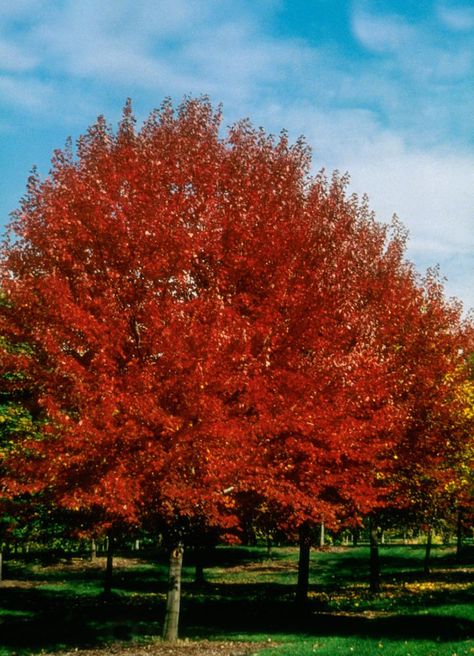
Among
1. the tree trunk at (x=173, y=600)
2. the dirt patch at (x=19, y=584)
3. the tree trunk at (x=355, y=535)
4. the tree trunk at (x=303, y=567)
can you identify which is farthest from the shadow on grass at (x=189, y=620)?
the tree trunk at (x=355, y=535)

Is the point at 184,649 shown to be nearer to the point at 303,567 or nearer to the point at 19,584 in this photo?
the point at 303,567

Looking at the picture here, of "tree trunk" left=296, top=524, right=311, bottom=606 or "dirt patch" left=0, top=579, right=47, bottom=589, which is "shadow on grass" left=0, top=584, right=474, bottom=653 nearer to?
"tree trunk" left=296, top=524, right=311, bottom=606

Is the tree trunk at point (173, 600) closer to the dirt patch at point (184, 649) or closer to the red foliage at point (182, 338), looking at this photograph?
the dirt patch at point (184, 649)

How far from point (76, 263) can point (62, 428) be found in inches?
138

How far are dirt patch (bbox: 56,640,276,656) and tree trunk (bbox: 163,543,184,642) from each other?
0.29 m

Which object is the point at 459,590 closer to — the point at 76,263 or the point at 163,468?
the point at 163,468

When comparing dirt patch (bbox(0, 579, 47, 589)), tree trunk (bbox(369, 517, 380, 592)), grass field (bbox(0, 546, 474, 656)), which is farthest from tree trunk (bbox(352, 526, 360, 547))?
dirt patch (bbox(0, 579, 47, 589))

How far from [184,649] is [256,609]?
30.2 feet

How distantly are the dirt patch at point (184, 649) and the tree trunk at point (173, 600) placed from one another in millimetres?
295

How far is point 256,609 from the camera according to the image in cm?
2350

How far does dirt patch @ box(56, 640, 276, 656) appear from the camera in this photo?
14.5m

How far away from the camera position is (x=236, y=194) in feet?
49.9

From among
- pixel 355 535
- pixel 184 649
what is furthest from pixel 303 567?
pixel 355 535

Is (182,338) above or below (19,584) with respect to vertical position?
above
